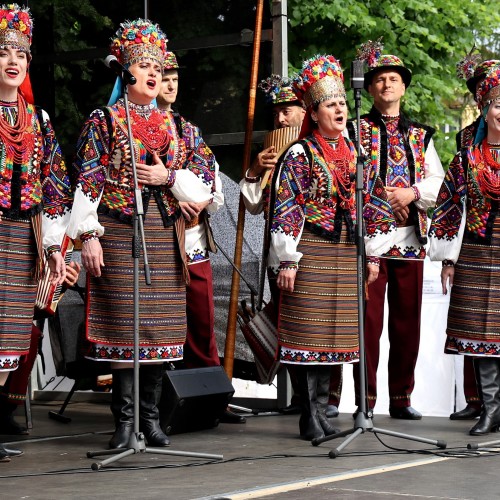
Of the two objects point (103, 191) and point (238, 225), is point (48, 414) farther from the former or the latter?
point (103, 191)

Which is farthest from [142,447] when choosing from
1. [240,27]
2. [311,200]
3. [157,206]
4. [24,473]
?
[240,27]

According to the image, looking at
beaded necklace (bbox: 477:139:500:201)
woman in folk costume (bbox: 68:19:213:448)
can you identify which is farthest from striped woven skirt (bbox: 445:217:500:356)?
woman in folk costume (bbox: 68:19:213:448)

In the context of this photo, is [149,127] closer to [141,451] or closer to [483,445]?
[141,451]

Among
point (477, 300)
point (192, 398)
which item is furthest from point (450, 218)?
point (192, 398)

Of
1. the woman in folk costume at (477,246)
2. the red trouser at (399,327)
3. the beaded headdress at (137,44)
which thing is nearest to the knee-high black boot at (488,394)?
the woman in folk costume at (477,246)

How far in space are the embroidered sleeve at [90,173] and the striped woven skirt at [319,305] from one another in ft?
3.45

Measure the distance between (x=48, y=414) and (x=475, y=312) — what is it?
269 centimetres

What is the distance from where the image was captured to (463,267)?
630cm

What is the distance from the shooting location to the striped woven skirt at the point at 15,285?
5168mm

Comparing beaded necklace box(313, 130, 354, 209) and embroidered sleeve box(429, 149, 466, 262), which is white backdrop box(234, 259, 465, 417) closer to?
embroidered sleeve box(429, 149, 466, 262)

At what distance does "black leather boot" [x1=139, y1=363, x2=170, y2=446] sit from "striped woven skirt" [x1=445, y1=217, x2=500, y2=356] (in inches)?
65.6

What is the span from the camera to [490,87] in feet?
20.5

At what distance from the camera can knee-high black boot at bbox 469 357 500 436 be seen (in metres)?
6.06

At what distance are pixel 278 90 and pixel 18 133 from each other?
2.29 meters
